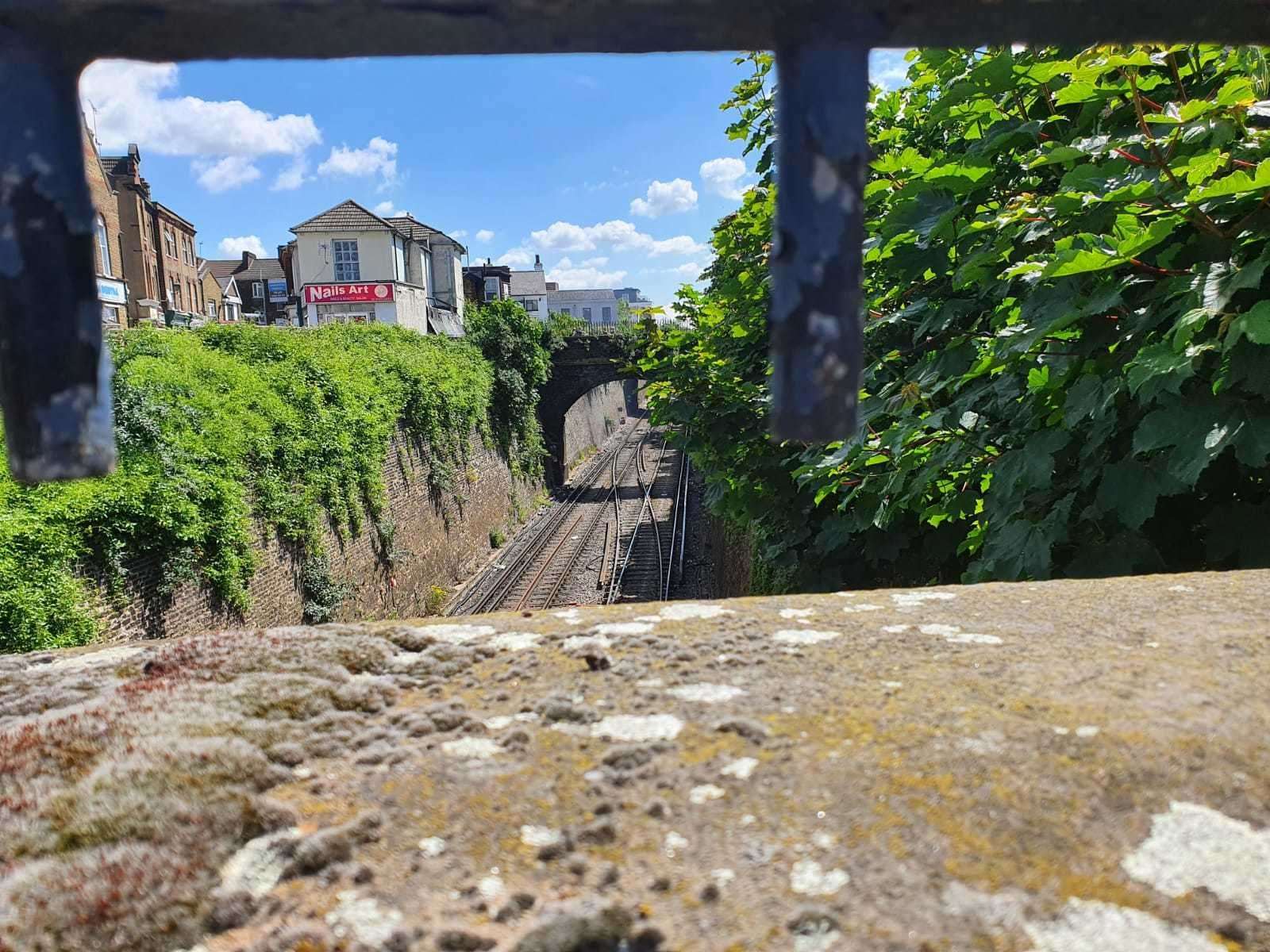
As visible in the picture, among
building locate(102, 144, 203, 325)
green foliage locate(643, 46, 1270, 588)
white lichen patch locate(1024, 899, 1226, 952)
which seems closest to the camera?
white lichen patch locate(1024, 899, 1226, 952)

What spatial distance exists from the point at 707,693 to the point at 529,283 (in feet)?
285

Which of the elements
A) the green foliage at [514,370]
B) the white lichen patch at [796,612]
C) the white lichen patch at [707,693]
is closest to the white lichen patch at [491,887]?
the white lichen patch at [707,693]

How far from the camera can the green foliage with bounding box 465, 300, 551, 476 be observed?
30641 millimetres

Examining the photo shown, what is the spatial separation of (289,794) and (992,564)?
9.37ft

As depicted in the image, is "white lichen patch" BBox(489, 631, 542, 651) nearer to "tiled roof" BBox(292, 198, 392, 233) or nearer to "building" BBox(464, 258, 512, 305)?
"tiled roof" BBox(292, 198, 392, 233)

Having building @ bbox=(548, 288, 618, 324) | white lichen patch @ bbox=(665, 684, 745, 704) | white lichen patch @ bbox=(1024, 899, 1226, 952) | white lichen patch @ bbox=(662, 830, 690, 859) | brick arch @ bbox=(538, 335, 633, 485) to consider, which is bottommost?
white lichen patch @ bbox=(1024, 899, 1226, 952)

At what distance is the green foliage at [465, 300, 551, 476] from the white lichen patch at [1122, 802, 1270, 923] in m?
29.2

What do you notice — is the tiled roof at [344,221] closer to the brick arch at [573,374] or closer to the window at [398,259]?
the window at [398,259]

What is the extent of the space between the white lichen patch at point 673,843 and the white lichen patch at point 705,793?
7 cm

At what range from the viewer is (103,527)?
928 cm

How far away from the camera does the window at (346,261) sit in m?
41.1

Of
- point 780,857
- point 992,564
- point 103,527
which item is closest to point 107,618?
point 103,527

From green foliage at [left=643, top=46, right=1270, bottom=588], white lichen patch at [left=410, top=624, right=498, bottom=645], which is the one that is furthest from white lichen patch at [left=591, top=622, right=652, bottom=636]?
green foliage at [left=643, top=46, right=1270, bottom=588]

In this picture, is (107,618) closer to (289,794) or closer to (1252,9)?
(289,794)
